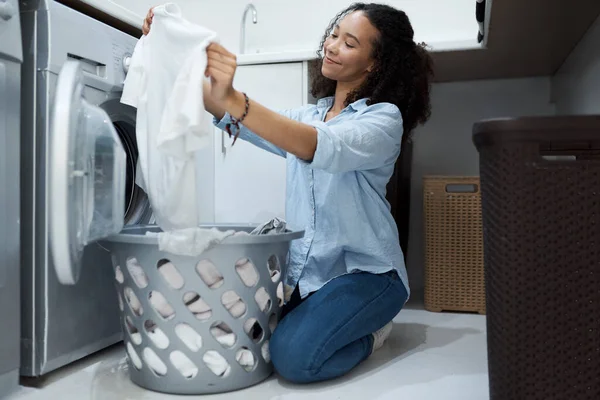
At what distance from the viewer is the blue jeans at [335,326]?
3.81 ft

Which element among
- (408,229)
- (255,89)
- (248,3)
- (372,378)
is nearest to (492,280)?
(372,378)

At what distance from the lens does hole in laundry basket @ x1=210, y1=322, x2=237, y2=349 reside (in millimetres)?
1102

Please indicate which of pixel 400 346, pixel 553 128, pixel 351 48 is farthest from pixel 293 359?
pixel 351 48

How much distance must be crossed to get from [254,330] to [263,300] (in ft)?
0.22

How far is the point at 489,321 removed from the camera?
2.94 feet

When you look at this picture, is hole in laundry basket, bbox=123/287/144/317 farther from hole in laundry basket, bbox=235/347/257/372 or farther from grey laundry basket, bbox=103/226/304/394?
hole in laundry basket, bbox=235/347/257/372

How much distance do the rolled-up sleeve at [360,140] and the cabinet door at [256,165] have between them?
0.55 m

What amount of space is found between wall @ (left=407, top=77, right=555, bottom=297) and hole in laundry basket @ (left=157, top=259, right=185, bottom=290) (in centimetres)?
140

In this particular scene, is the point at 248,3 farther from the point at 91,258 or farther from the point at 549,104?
the point at 91,258

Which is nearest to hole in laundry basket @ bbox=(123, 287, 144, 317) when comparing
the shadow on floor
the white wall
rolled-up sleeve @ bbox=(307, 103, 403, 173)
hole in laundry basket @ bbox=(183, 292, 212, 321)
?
hole in laundry basket @ bbox=(183, 292, 212, 321)

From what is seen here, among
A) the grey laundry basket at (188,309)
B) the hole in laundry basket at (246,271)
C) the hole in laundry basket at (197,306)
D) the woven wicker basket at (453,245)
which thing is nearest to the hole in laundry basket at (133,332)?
the grey laundry basket at (188,309)

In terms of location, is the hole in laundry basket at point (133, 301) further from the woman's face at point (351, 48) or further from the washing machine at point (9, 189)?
the woman's face at point (351, 48)

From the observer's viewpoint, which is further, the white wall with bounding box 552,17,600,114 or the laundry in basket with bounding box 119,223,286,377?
the white wall with bounding box 552,17,600,114

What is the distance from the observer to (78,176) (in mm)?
1036
